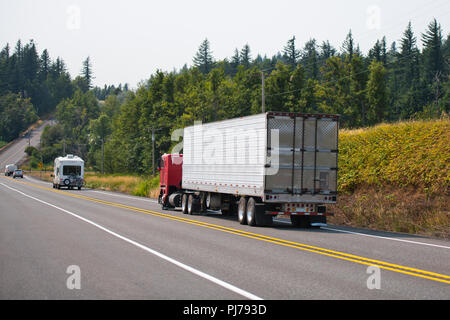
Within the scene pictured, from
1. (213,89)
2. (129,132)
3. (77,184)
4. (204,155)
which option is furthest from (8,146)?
(204,155)

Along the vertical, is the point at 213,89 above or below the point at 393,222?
above

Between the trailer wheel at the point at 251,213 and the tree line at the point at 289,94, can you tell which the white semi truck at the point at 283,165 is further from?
the tree line at the point at 289,94

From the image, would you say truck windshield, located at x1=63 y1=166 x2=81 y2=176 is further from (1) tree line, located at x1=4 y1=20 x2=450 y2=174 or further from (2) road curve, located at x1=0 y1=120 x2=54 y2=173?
(2) road curve, located at x1=0 y1=120 x2=54 y2=173

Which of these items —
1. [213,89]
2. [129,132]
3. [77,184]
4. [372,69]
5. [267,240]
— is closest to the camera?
[267,240]

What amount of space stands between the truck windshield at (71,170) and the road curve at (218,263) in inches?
1465

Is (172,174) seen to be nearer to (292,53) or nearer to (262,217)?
(262,217)

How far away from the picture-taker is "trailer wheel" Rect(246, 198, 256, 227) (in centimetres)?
1828

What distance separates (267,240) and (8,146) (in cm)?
17085

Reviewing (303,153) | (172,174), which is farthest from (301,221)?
(172,174)

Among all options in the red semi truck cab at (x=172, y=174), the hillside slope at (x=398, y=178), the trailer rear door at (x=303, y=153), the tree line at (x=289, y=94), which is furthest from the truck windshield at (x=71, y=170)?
the trailer rear door at (x=303, y=153)

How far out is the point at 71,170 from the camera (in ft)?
177

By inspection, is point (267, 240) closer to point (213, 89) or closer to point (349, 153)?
point (349, 153)

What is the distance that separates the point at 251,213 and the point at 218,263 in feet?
26.9
